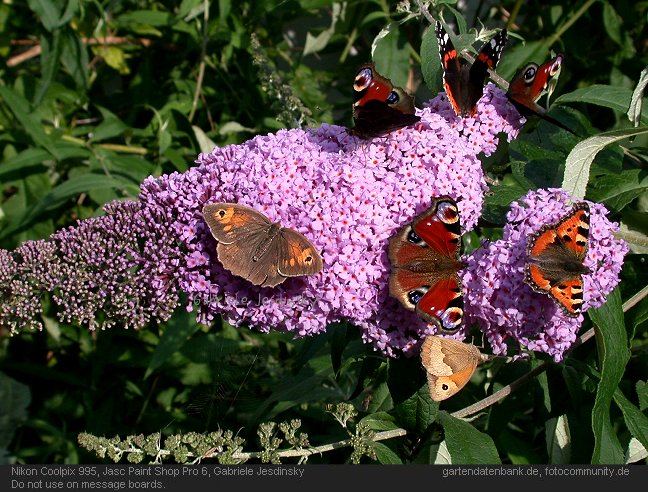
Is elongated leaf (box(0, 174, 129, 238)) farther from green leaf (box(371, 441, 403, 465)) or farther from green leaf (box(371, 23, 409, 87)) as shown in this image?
green leaf (box(371, 441, 403, 465))

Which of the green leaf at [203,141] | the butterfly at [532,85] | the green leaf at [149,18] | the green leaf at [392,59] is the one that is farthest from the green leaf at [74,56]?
the butterfly at [532,85]

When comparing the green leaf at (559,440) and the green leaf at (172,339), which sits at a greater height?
the green leaf at (559,440)

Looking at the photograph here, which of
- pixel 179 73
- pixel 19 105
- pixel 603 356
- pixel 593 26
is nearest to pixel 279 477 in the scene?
pixel 603 356

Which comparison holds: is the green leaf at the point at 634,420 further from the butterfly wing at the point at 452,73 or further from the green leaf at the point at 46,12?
the green leaf at the point at 46,12

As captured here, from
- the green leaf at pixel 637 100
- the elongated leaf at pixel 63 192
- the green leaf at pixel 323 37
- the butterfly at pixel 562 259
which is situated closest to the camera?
the butterfly at pixel 562 259

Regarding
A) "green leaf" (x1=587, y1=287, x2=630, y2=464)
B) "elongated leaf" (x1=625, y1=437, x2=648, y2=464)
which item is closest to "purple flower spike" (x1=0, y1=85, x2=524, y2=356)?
"green leaf" (x1=587, y1=287, x2=630, y2=464)

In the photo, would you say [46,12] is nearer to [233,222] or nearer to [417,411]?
[233,222]
